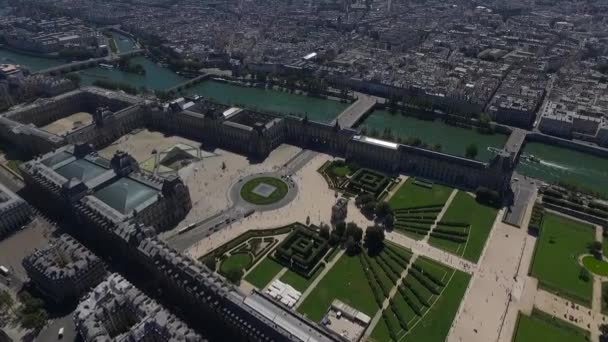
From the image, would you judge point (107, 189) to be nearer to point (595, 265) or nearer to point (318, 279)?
point (318, 279)

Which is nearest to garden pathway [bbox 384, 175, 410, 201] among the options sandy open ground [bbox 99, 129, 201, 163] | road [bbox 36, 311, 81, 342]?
sandy open ground [bbox 99, 129, 201, 163]

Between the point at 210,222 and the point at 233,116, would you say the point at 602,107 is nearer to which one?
the point at 233,116

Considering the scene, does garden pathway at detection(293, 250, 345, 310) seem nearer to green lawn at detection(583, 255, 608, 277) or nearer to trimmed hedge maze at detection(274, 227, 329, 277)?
trimmed hedge maze at detection(274, 227, 329, 277)

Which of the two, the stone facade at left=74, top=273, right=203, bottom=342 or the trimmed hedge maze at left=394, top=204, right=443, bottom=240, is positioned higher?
the stone facade at left=74, top=273, right=203, bottom=342

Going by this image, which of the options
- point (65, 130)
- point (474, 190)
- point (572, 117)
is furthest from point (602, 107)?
point (65, 130)

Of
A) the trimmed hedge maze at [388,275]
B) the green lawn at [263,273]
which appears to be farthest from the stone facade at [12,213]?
the trimmed hedge maze at [388,275]

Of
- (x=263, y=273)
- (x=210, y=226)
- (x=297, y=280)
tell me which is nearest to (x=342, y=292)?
(x=297, y=280)
